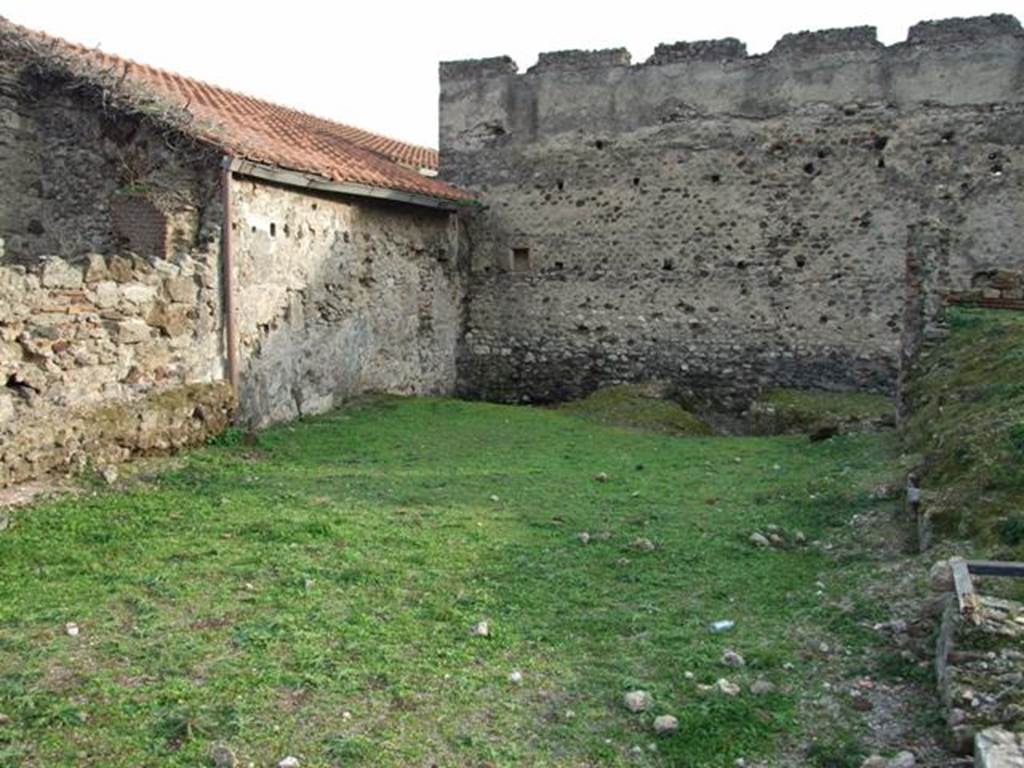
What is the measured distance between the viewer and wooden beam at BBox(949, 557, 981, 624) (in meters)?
3.79

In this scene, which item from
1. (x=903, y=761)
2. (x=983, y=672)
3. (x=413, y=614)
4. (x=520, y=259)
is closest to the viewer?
(x=903, y=761)

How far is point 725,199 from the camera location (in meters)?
14.3

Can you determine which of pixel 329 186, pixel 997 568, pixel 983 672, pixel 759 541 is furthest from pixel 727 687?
pixel 329 186

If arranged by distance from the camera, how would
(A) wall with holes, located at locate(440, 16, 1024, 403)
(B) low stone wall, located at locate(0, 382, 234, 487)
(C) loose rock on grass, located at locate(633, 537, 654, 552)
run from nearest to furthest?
(C) loose rock on grass, located at locate(633, 537, 654, 552), (B) low stone wall, located at locate(0, 382, 234, 487), (A) wall with holes, located at locate(440, 16, 1024, 403)

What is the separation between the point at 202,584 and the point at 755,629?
9.66 ft

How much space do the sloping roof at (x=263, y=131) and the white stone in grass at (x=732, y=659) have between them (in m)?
7.38

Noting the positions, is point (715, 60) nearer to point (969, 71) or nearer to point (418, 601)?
point (969, 71)

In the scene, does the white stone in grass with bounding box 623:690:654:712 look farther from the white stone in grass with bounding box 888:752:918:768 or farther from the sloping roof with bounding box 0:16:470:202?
the sloping roof with bounding box 0:16:470:202

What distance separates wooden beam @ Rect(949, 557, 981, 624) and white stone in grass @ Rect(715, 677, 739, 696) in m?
0.96

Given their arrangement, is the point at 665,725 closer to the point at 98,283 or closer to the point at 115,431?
the point at 115,431

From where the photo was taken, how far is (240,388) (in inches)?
390

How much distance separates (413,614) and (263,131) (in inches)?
334

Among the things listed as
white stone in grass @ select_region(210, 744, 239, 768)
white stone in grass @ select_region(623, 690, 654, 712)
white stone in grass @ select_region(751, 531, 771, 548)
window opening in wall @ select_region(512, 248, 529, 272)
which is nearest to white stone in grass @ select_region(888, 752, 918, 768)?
white stone in grass @ select_region(623, 690, 654, 712)

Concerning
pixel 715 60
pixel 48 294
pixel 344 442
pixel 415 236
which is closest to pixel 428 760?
pixel 48 294
